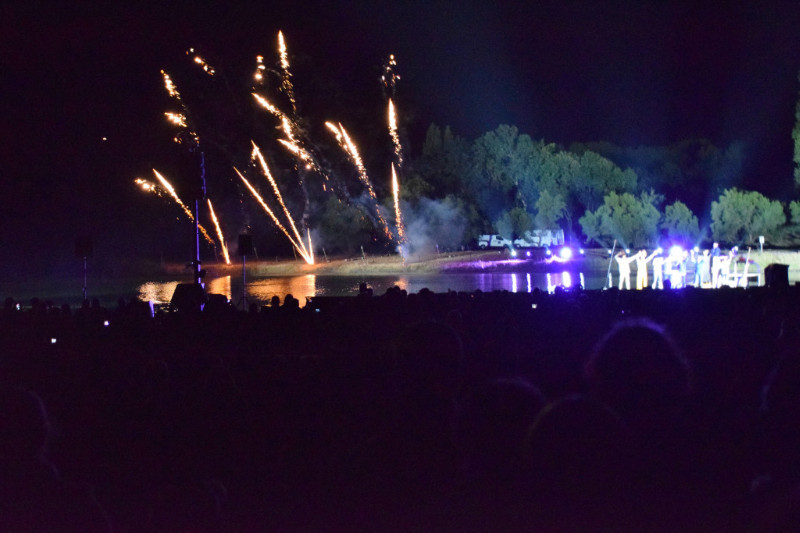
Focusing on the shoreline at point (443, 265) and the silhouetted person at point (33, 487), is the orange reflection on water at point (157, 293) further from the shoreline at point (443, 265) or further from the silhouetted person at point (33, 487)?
the silhouetted person at point (33, 487)

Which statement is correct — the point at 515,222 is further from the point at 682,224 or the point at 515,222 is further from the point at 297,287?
the point at 297,287

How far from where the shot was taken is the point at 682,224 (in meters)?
40.9

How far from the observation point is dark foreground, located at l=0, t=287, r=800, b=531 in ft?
15.4

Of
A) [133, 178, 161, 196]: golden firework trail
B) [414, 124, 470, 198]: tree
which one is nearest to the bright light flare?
[133, 178, 161, 196]: golden firework trail

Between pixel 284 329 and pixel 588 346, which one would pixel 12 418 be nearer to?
pixel 284 329

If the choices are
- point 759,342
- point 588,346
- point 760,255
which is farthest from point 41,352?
point 760,255

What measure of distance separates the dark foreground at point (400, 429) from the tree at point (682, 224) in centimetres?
3517

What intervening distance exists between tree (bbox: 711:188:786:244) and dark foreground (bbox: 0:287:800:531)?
34.0 meters

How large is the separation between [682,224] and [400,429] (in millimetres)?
39191

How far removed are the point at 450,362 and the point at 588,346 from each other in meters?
1.57

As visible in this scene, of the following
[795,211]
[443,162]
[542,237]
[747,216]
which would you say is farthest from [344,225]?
[795,211]

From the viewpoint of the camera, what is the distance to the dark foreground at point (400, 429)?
468cm

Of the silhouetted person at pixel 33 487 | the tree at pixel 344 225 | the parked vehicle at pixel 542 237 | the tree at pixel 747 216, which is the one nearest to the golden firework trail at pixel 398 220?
the tree at pixel 344 225

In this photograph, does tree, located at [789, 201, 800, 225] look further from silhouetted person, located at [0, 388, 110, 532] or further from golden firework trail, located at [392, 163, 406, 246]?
silhouetted person, located at [0, 388, 110, 532]
